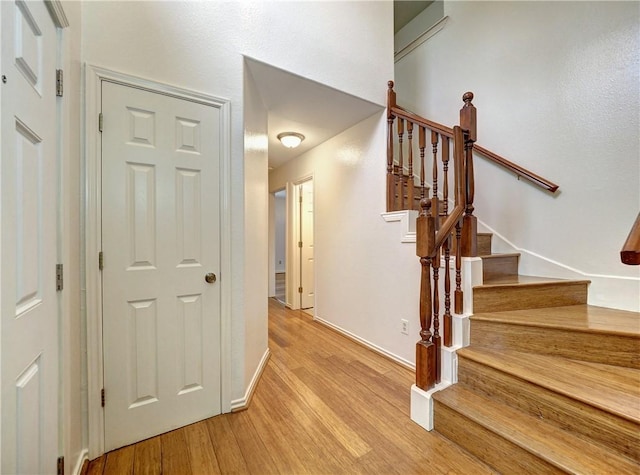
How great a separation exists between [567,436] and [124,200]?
238 centimetres

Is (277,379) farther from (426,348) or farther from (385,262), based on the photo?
(385,262)

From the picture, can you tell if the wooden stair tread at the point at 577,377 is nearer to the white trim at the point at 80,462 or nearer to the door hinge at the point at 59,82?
the white trim at the point at 80,462

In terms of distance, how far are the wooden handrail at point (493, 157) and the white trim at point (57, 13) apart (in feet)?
Result: 7.09

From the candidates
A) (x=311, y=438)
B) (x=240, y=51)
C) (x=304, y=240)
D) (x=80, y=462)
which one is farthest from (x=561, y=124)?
(x=80, y=462)

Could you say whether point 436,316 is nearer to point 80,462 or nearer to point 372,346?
point 372,346

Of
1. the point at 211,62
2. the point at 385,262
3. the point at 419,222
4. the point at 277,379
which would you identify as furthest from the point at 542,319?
the point at 211,62

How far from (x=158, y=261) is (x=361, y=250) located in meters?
1.86

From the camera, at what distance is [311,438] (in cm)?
150

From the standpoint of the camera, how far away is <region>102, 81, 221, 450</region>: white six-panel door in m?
1.40

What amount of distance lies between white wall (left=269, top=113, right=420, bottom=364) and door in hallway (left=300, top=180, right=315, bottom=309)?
0.47 m

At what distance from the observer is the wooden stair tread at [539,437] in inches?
41.7

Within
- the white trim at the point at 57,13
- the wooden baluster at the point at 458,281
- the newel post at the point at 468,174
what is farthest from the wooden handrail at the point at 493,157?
the white trim at the point at 57,13

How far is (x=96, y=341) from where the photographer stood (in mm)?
1357

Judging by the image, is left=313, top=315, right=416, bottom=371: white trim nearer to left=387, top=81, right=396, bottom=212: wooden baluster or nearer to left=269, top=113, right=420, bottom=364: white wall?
left=269, top=113, right=420, bottom=364: white wall
